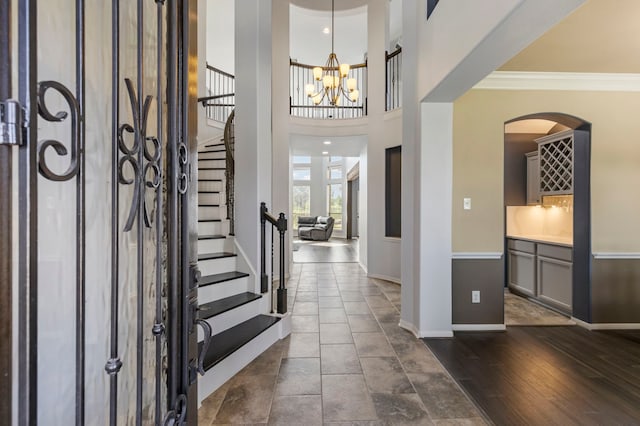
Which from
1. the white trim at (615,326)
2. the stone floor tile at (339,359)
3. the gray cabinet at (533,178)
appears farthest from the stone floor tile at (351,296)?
the gray cabinet at (533,178)

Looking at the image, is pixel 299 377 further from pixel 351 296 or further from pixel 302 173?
pixel 302 173

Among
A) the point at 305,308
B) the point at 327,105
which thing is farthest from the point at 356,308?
the point at 327,105

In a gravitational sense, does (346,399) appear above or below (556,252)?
below

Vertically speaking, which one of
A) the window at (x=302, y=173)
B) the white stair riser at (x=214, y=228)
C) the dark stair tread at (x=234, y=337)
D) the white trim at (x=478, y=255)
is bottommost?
the dark stair tread at (x=234, y=337)

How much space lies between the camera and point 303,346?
294 centimetres

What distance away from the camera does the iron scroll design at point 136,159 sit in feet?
2.35

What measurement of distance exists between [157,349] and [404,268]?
120 inches

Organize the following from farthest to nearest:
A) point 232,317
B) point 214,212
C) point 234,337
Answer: point 214,212
point 232,317
point 234,337

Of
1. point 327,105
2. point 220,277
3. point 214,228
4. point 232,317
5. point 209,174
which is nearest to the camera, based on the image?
point 232,317

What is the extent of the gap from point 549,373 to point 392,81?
194 inches

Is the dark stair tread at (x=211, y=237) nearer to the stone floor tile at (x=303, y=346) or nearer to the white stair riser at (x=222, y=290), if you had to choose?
the white stair riser at (x=222, y=290)

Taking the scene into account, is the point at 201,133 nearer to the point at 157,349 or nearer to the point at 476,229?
the point at 476,229

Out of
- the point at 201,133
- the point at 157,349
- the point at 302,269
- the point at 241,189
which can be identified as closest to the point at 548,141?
the point at 241,189

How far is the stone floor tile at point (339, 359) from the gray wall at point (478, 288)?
1.35 meters
